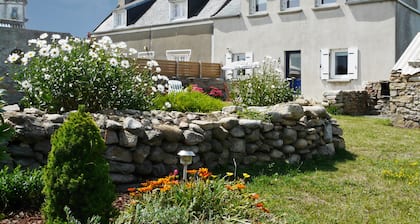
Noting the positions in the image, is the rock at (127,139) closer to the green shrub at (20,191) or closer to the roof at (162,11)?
the green shrub at (20,191)

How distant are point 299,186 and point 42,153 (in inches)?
118

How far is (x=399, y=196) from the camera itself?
544 cm

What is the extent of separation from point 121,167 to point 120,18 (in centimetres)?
2203

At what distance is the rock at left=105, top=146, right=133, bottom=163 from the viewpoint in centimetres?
514

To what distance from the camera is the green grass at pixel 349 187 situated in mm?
4652

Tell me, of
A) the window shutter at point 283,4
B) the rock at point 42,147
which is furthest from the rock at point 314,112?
the window shutter at point 283,4

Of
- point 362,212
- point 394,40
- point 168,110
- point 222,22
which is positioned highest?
point 222,22

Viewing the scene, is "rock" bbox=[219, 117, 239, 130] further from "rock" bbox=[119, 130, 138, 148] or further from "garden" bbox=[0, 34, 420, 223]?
"rock" bbox=[119, 130, 138, 148]

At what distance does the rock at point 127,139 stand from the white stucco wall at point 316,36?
13247 mm

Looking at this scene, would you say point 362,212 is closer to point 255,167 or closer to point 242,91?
point 255,167

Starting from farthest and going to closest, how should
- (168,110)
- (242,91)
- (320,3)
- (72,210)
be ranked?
(320,3) < (242,91) < (168,110) < (72,210)

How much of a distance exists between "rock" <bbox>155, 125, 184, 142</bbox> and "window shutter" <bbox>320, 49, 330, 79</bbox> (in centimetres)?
1307

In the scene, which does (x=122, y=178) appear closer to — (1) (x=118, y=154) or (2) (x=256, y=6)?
(1) (x=118, y=154)

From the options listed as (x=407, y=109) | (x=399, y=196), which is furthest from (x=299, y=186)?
(x=407, y=109)
